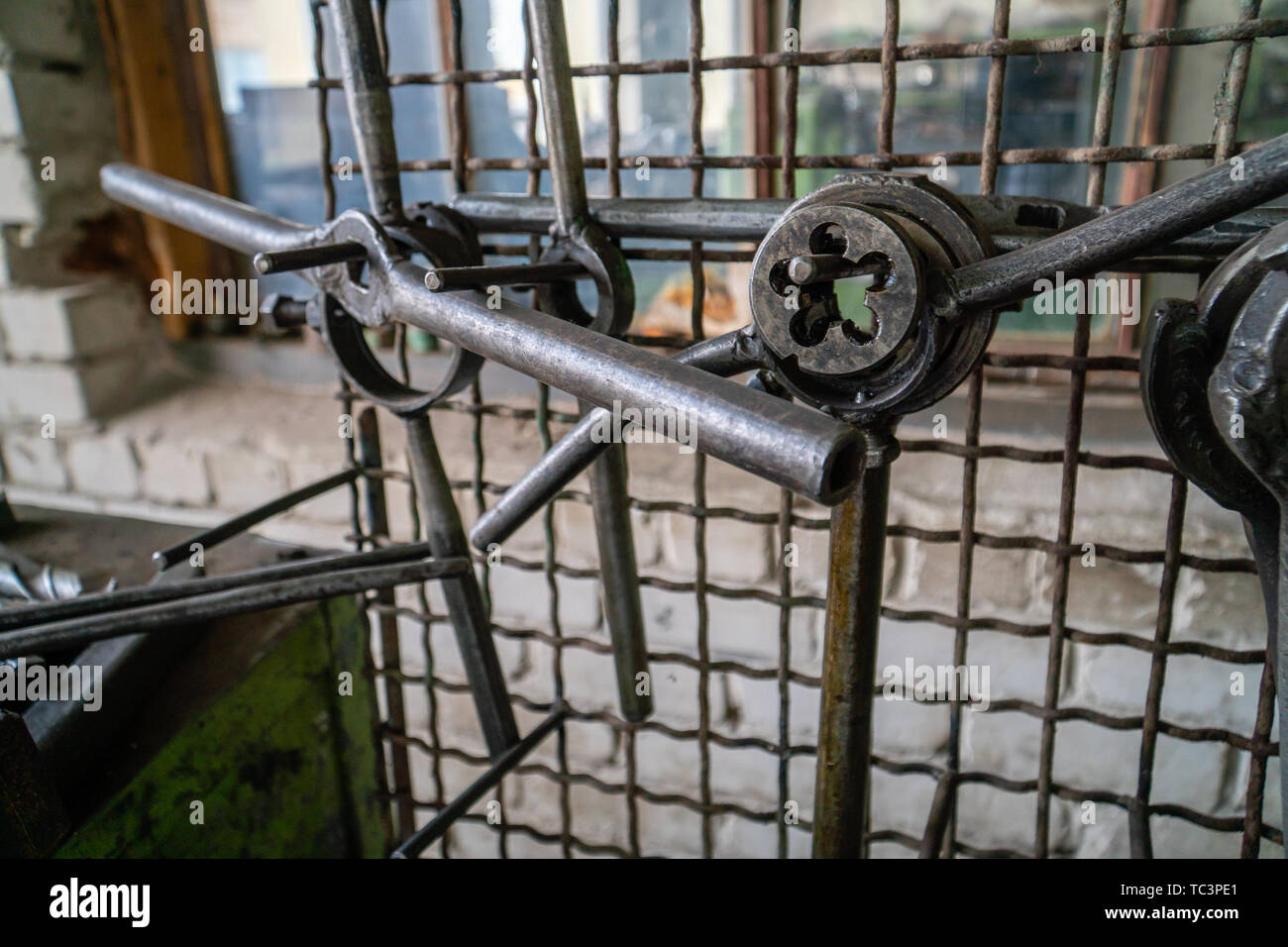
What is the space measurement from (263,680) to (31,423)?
1.16m

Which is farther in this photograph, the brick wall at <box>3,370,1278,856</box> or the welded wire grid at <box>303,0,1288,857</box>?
the brick wall at <box>3,370,1278,856</box>

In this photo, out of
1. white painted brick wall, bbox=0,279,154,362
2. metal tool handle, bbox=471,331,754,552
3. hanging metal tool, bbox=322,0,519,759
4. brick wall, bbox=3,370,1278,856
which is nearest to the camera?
metal tool handle, bbox=471,331,754,552

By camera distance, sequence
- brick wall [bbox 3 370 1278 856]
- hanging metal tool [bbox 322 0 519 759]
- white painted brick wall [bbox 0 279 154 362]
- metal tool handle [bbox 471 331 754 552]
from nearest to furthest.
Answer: metal tool handle [bbox 471 331 754 552], hanging metal tool [bbox 322 0 519 759], brick wall [bbox 3 370 1278 856], white painted brick wall [bbox 0 279 154 362]

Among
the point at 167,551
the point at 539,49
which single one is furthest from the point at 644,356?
the point at 167,551

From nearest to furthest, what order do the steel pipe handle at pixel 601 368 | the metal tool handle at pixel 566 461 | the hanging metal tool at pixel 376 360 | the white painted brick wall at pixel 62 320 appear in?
the steel pipe handle at pixel 601 368 → the metal tool handle at pixel 566 461 → the hanging metal tool at pixel 376 360 → the white painted brick wall at pixel 62 320

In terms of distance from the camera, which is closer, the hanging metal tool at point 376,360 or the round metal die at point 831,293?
the round metal die at point 831,293

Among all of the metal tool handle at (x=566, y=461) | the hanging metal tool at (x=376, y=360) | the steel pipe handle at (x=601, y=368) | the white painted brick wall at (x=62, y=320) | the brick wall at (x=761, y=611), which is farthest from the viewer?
the white painted brick wall at (x=62, y=320)

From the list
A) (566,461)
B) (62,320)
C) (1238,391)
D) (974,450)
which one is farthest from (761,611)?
(62,320)

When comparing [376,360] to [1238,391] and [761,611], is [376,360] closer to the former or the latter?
[1238,391]

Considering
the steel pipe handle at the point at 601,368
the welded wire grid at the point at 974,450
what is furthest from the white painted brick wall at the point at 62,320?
the steel pipe handle at the point at 601,368

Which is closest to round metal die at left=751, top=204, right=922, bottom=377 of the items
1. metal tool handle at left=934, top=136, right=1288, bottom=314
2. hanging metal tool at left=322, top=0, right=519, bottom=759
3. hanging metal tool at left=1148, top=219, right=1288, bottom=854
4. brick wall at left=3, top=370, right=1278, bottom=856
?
metal tool handle at left=934, top=136, right=1288, bottom=314

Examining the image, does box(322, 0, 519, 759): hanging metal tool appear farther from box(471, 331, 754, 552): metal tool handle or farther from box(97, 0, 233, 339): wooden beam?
box(97, 0, 233, 339): wooden beam

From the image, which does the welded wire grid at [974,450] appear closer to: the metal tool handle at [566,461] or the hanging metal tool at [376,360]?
the hanging metal tool at [376,360]

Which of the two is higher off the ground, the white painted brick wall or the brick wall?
the white painted brick wall
